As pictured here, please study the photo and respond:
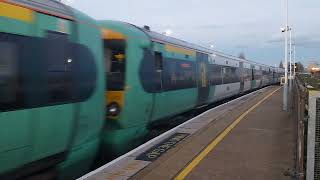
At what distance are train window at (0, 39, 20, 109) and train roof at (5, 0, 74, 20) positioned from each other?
0.60 m

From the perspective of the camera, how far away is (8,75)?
5336mm

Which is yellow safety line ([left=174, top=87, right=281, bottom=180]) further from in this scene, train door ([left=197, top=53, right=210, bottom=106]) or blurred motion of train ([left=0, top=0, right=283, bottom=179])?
train door ([left=197, top=53, right=210, bottom=106])

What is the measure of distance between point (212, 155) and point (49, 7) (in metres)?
4.18

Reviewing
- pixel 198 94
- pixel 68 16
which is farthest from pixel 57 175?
pixel 198 94

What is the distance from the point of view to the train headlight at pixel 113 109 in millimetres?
8992

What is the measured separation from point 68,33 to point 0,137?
227cm

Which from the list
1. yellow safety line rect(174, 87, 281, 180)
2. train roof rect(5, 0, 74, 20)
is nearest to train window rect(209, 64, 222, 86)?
yellow safety line rect(174, 87, 281, 180)

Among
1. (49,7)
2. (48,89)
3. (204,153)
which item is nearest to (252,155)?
(204,153)

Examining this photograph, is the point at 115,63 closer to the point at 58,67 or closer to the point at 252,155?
the point at 58,67

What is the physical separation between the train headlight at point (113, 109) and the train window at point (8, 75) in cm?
364

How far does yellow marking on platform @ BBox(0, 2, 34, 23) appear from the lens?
521 cm

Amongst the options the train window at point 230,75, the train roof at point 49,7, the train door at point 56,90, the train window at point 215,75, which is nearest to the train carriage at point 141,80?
the train door at point 56,90

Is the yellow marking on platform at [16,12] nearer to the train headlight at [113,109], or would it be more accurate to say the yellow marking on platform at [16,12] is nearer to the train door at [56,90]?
the train door at [56,90]

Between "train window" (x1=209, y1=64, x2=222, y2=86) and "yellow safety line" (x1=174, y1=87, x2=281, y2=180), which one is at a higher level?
"train window" (x1=209, y1=64, x2=222, y2=86)
